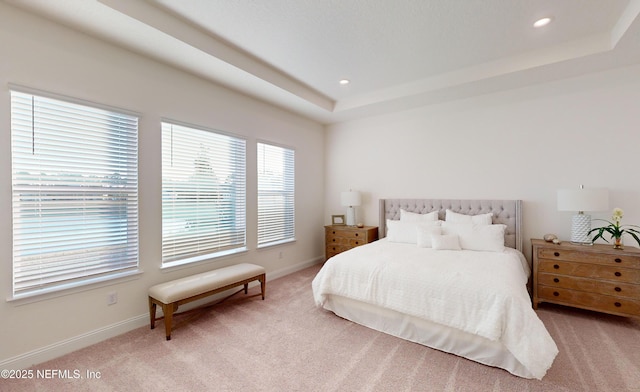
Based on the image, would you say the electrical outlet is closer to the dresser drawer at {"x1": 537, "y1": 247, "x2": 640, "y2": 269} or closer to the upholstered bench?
the upholstered bench

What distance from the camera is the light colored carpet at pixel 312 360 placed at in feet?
6.28

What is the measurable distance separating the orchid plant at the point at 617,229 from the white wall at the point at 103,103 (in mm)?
4404

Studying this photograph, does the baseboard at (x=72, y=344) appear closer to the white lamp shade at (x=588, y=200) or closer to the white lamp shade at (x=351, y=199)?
the white lamp shade at (x=351, y=199)

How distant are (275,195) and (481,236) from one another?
122 inches

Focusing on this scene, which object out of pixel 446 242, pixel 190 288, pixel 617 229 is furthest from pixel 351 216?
pixel 617 229

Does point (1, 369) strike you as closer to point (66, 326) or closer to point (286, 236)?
point (66, 326)

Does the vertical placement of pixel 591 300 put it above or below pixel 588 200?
below

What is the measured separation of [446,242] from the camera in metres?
3.37

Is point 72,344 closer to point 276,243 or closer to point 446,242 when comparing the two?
point 276,243

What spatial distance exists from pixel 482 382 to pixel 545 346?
0.51 metres

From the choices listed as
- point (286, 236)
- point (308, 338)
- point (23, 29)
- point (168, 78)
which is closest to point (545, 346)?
point (308, 338)

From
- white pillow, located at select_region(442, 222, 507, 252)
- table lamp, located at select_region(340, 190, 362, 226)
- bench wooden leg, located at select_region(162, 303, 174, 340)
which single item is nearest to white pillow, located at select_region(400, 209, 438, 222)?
white pillow, located at select_region(442, 222, 507, 252)

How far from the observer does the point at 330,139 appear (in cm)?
548

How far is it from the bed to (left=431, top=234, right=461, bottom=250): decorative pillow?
0.04 feet
